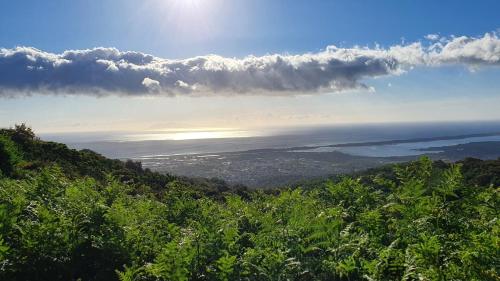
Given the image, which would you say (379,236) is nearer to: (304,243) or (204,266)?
(304,243)

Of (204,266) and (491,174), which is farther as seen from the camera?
(491,174)

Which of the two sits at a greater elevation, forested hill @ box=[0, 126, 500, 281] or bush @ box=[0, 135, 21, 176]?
bush @ box=[0, 135, 21, 176]

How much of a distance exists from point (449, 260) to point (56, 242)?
6.03 m

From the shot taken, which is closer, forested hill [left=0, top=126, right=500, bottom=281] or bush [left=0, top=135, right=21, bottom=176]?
forested hill [left=0, top=126, right=500, bottom=281]

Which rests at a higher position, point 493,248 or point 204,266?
point 493,248

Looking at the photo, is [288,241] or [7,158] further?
[7,158]

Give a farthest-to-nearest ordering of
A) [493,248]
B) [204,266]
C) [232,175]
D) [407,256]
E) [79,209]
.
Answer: [232,175]
[79,209]
[204,266]
[407,256]
[493,248]

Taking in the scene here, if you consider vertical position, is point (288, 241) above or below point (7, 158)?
below

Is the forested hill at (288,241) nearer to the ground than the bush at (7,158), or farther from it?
nearer to the ground

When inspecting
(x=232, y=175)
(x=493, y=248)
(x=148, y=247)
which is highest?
(x=493, y=248)

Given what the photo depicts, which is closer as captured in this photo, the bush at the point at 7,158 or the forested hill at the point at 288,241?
the forested hill at the point at 288,241

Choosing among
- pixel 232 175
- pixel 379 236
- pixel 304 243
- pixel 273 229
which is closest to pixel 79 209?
pixel 273 229

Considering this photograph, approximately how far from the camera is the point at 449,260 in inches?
208

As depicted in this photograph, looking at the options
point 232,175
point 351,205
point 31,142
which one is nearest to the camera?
point 351,205
